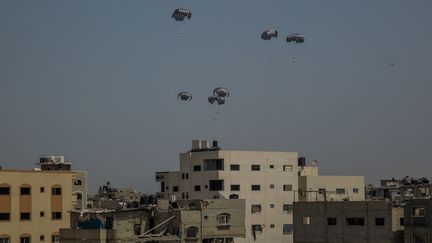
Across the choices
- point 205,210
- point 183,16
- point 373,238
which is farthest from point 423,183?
point 183,16

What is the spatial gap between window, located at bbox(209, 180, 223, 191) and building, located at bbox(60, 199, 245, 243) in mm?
17112

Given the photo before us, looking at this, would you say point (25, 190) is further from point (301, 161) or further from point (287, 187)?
point (301, 161)

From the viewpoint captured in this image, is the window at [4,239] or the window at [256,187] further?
the window at [256,187]

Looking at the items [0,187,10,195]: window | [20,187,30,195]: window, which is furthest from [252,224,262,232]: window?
[0,187,10,195]: window

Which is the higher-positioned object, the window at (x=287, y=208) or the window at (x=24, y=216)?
the window at (x=287, y=208)

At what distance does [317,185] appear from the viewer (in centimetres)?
11275

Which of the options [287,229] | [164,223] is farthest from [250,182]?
[164,223]

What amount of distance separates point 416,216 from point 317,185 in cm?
4626

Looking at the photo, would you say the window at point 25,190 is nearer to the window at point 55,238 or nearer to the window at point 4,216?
the window at point 4,216

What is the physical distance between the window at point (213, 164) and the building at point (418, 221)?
39.8 metres

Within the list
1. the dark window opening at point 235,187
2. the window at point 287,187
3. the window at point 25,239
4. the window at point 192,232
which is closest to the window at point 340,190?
the window at point 287,187

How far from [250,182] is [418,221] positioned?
42.4 metres

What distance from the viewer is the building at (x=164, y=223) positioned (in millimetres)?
75875

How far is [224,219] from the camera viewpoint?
278 feet
